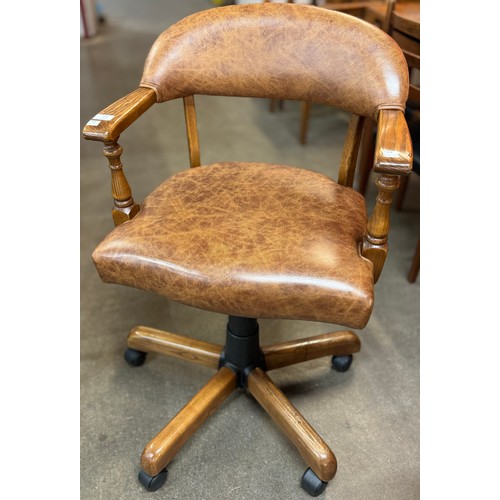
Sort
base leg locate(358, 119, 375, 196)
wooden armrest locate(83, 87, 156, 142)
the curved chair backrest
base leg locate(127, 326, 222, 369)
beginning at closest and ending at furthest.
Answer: wooden armrest locate(83, 87, 156, 142) < the curved chair backrest < base leg locate(127, 326, 222, 369) < base leg locate(358, 119, 375, 196)

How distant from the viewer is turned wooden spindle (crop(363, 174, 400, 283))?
82cm

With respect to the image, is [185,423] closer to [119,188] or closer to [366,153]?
[119,188]

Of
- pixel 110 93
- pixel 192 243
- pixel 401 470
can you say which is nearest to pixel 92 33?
pixel 110 93

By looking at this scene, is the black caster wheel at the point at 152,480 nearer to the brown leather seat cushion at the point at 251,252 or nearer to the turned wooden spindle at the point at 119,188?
the brown leather seat cushion at the point at 251,252

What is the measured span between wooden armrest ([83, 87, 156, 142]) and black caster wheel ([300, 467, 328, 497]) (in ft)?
2.68

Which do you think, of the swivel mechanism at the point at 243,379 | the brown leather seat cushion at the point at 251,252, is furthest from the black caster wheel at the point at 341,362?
the brown leather seat cushion at the point at 251,252

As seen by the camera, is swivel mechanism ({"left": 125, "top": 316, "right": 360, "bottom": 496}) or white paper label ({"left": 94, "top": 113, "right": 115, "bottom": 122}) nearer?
white paper label ({"left": 94, "top": 113, "right": 115, "bottom": 122})

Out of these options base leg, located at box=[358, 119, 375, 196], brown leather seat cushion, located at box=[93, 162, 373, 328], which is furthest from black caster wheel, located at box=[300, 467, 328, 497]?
base leg, located at box=[358, 119, 375, 196]

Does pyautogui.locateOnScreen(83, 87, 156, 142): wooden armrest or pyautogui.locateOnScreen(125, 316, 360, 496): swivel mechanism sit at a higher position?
pyautogui.locateOnScreen(83, 87, 156, 142): wooden armrest

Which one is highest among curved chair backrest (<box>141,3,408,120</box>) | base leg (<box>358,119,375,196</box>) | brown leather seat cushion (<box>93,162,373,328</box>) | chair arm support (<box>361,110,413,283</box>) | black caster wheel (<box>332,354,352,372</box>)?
curved chair backrest (<box>141,3,408,120</box>)

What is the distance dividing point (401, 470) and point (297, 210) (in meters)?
0.67

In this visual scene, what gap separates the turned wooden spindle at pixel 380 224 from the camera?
82cm

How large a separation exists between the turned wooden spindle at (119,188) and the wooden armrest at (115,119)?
1.0 inches

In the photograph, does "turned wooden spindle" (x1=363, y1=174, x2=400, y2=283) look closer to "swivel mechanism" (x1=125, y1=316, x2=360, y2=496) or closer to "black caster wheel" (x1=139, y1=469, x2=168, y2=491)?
"swivel mechanism" (x1=125, y1=316, x2=360, y2=496)
